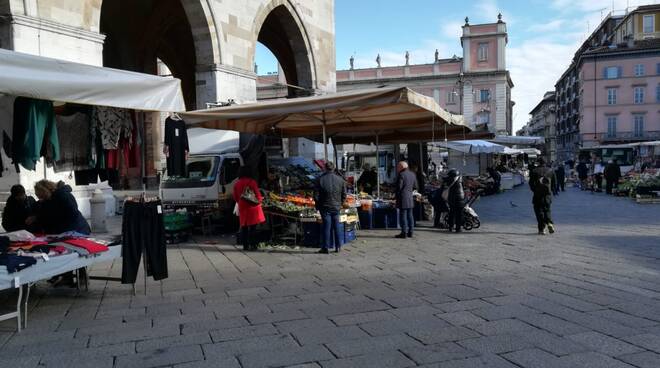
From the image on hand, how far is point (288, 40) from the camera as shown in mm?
16703

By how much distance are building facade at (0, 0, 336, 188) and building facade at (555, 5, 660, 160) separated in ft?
160

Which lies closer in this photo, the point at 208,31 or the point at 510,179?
the point at 208,31

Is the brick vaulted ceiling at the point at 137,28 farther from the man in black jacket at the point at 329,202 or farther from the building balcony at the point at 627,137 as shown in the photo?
the building balcony at the point at 627,137

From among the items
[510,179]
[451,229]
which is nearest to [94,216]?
[451,229]

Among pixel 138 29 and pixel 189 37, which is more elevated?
pixel 189 37

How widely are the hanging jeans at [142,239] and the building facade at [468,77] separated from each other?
51.1 meters

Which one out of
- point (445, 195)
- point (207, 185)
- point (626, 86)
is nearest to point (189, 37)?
point (207, 185)

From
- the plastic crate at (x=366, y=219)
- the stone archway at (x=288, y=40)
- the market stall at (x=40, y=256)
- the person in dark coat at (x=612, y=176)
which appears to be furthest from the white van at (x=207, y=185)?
the person in dark coat at (x=612, y=176)

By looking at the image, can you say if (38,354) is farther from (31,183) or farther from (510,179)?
(510,179)

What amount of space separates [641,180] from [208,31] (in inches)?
576

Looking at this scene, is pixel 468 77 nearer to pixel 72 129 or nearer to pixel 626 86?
pixel 626 86

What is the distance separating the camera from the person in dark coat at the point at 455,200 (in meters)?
9.95

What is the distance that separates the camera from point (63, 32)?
8539 mm

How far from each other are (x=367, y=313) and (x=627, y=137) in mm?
60897
